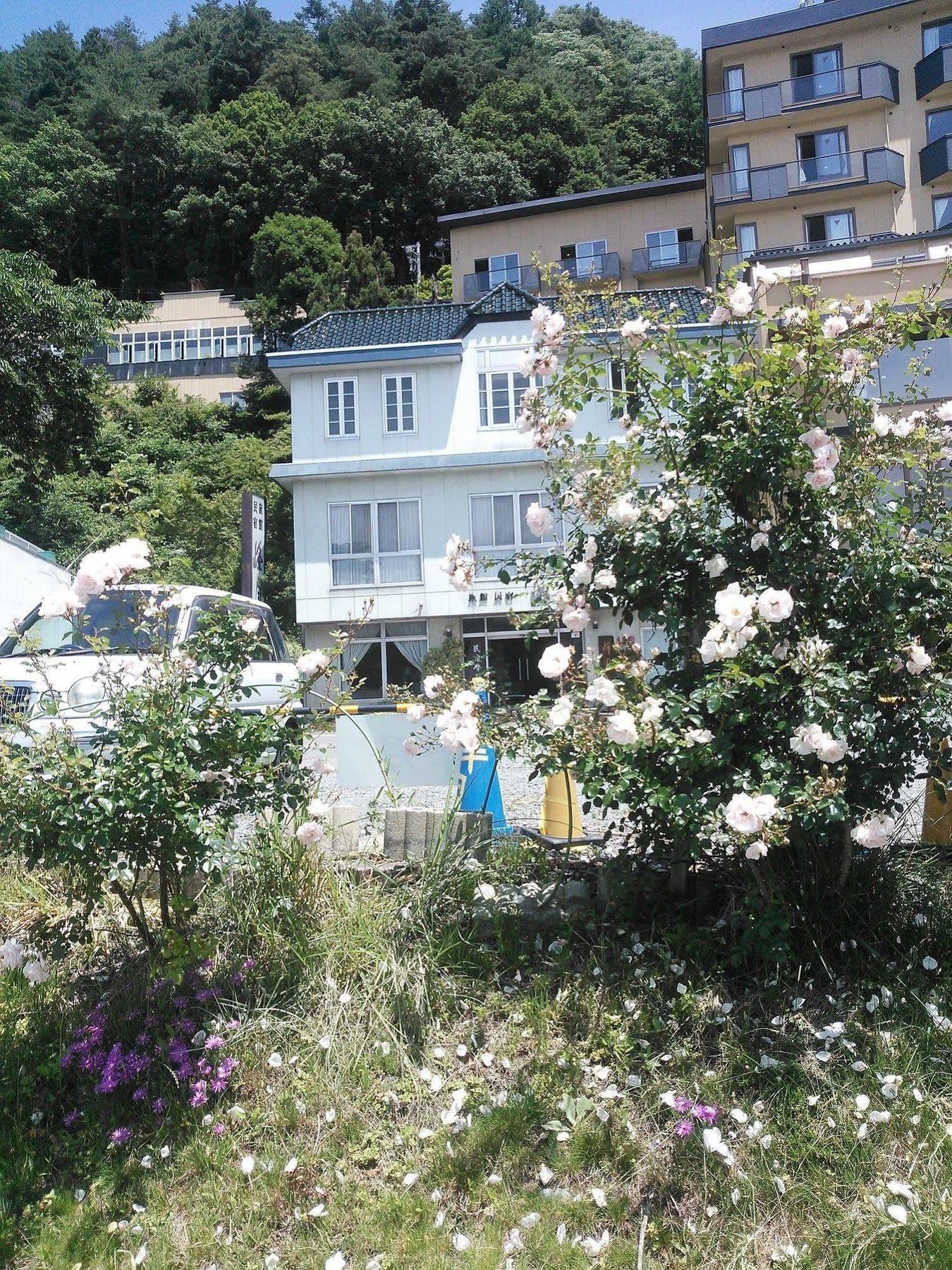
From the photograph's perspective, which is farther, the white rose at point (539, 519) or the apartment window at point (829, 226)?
the apartment window at point (829, 226)

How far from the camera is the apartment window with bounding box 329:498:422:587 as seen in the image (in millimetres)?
27234

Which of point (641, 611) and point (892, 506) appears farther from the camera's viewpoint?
point (641, 611)

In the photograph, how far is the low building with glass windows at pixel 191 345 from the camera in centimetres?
5456

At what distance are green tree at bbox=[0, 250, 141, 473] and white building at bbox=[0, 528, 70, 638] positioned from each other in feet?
21.6

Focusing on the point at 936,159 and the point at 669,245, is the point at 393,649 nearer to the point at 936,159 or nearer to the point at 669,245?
the point at 936,159

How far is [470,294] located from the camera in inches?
1716

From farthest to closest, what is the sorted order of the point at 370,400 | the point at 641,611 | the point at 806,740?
the point at 370,400
the point at 641,611
the point at 806,740

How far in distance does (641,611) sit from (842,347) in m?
1.26

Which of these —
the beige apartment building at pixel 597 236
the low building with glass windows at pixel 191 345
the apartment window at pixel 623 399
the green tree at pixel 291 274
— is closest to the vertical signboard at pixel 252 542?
the apartment window at pixel 623 399

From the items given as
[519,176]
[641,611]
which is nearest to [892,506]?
[641,611]

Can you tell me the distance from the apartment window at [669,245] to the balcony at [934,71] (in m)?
10.9

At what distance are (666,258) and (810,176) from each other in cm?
959

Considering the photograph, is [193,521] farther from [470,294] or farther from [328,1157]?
[328,1157]

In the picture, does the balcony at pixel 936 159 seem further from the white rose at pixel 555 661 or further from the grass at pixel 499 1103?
the white rose at pixel 555 661
